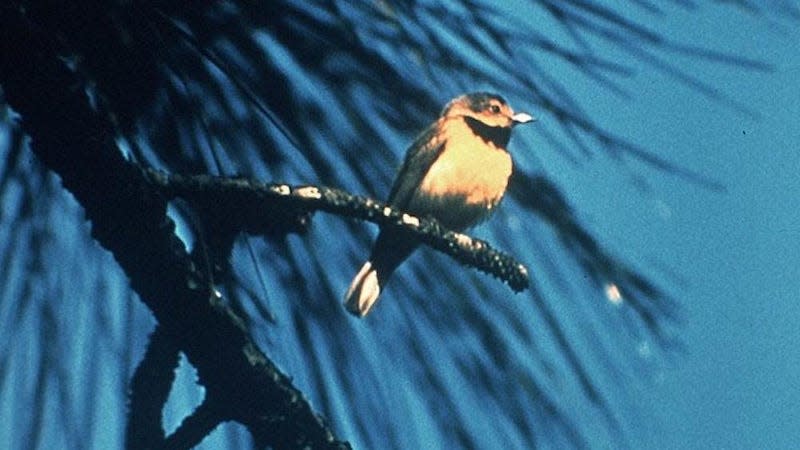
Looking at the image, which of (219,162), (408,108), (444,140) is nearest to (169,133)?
(219,162)

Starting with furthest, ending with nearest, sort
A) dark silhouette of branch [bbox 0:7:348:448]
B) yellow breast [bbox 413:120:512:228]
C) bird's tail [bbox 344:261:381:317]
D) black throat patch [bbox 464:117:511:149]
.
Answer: black throat patch [bbox 464:117:511:149] → yellow breast [bbox 413:120:512:228] → bird's tail [bbox 344:261:381:317] → dark silhouette of branch [bbox 0:7:348:448]

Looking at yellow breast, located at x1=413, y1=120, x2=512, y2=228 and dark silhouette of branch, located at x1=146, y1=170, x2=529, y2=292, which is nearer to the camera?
dark silhouette of branch, located at x1=146, y1=170, x2=529, y2=292

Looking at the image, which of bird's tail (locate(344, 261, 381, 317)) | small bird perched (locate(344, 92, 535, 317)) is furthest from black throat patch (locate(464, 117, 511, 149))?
bird's tail (locate(344, 261, 381, 317))

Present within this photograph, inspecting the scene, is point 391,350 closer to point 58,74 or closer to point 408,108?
point 408,108

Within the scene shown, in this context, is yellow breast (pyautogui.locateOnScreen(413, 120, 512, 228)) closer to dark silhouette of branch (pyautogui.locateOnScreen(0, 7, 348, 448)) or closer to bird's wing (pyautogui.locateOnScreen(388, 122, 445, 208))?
bird's wing (pyautogui.locateOnScreen(388, 122, 445, 208))

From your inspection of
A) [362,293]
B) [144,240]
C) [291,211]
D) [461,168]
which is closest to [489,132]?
[461,168]

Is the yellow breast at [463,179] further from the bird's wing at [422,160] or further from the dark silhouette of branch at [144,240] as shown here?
the dark silhouette of branch at [144,240]

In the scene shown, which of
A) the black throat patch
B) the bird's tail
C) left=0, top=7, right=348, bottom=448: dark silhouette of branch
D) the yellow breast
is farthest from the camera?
the black throat patch
